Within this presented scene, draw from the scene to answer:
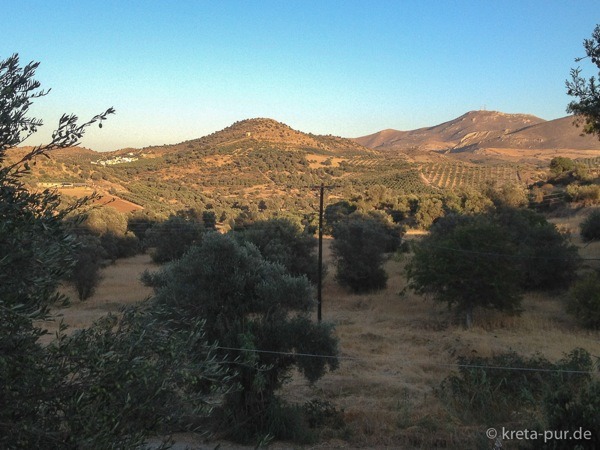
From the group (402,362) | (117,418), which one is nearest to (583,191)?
(402,362)

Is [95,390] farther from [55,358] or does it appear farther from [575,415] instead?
[575,415]

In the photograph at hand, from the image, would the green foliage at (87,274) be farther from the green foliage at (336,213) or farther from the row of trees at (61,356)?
the row of trees at (61,356)

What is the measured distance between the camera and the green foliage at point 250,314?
10.9m

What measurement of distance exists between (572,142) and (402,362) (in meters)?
136

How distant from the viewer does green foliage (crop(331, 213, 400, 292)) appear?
105 ft

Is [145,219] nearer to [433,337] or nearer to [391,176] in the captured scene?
[433,337]

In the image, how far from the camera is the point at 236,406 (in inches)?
428

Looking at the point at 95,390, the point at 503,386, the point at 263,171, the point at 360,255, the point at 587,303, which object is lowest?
the point at 587,303

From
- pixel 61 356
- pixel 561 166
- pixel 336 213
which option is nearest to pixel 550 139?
pixel 561 166

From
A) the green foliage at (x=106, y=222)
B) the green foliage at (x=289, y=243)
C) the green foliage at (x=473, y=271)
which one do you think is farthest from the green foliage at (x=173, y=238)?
the green foliage at (x=473, y=271)

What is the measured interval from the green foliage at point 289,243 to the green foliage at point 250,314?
1933 cm

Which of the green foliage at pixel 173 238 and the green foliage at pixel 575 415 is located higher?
the green foliage at pixel 575 415

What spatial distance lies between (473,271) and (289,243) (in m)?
13.4

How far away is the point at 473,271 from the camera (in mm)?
23281
